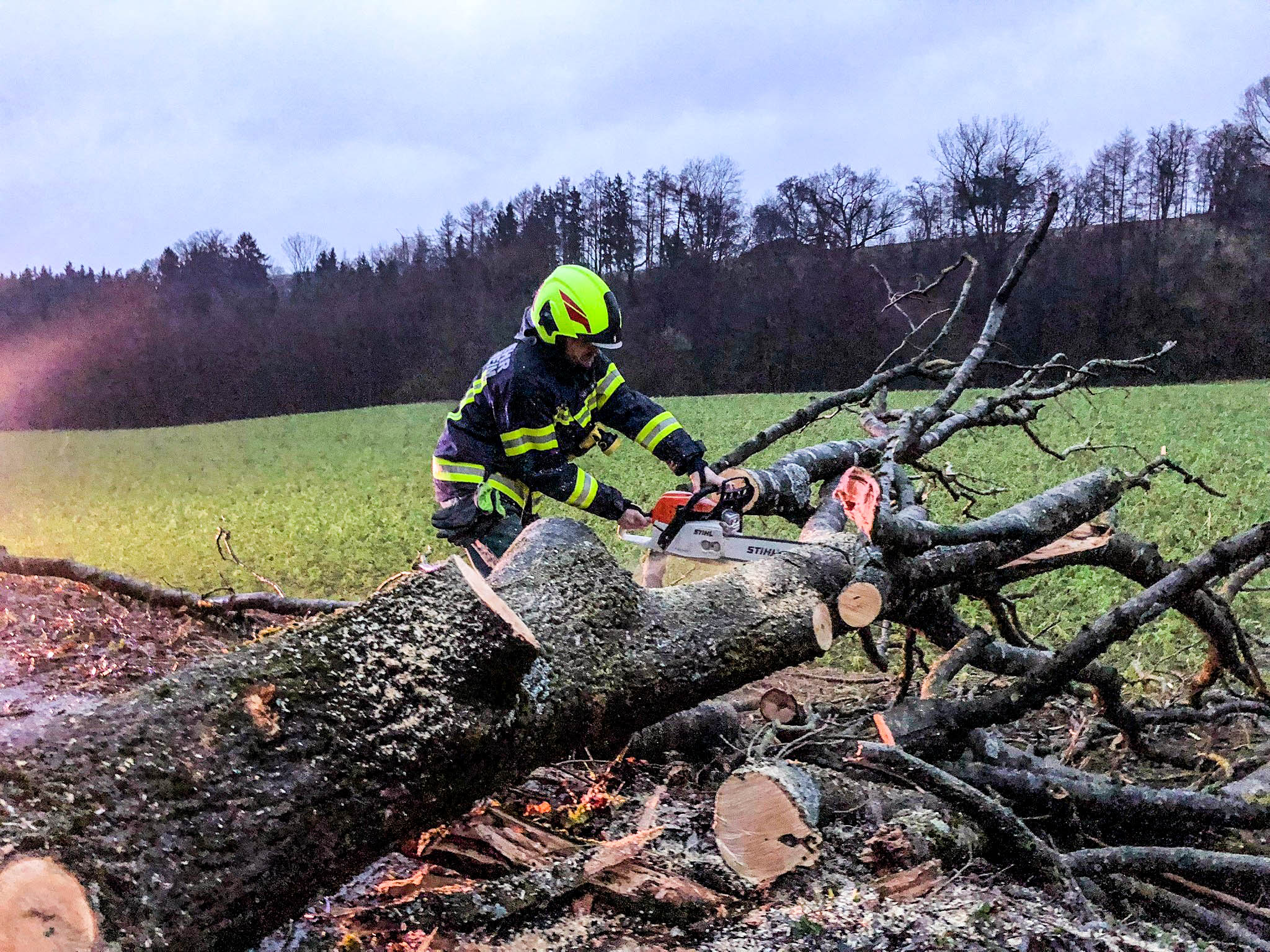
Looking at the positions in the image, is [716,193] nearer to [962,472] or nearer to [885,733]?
[962,472]

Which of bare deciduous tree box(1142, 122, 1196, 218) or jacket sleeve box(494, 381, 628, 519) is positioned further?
bare deciduous tree box(1142, 122, 1196, 218)

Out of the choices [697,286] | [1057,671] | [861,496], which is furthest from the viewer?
[697,286]

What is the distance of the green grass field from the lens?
12.0 ft

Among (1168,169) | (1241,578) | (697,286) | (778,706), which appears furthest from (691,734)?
(1168,169)

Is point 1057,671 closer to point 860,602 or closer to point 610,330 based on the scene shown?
point 860,602

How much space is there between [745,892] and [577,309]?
59.7 inches

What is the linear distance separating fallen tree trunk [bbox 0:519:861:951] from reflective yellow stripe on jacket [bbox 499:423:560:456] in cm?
76

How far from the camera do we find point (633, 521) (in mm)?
2426

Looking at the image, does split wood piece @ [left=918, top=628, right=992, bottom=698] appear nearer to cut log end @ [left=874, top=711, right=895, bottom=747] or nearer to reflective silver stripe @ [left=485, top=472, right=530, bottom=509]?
cut log end @ [left=874, top=711, right=895, bottom=747]

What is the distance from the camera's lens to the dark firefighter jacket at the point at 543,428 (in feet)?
7.86

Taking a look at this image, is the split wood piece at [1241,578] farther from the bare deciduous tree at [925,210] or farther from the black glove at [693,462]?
the bare deciduous tree at [925,210]

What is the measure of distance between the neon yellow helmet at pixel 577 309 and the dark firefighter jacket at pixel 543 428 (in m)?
0.09

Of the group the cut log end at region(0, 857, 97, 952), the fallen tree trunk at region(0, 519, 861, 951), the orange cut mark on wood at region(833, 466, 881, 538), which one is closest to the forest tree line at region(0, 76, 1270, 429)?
the orange cut mark on wood at region(833, 466, 881, 538)

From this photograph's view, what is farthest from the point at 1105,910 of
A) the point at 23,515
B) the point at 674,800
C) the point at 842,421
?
the point at 23,515
